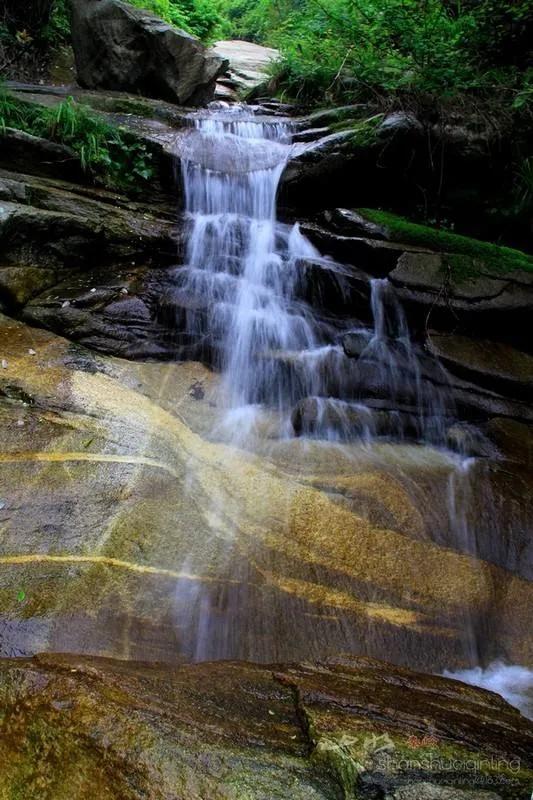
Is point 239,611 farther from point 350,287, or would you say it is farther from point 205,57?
point 205,57

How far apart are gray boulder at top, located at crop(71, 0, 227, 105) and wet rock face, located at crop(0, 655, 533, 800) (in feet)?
30.2

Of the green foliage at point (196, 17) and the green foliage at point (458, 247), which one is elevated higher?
the green foliage at point (196, 17)

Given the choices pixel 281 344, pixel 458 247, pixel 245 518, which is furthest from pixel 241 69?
pixel 245 518

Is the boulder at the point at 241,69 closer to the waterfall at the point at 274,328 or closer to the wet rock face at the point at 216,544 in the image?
the waterfall at the point at 274,328

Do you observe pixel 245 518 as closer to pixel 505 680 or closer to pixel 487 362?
pixel 505 680

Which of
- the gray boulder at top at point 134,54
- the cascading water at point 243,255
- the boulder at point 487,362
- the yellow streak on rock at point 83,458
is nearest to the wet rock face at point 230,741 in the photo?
the yellow streak on rock at point 83,458

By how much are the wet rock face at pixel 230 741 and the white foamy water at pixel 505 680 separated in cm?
74

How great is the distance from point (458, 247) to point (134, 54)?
20.8ft

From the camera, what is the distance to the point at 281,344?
5.66 metres

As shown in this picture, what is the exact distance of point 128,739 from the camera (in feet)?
5.22

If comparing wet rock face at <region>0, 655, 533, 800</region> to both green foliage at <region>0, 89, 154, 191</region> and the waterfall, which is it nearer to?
the waterfall

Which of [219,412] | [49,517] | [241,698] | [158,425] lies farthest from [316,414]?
[241,698]

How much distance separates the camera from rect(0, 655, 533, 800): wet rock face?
59.8 inches

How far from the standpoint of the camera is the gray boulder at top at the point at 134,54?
318 inches
